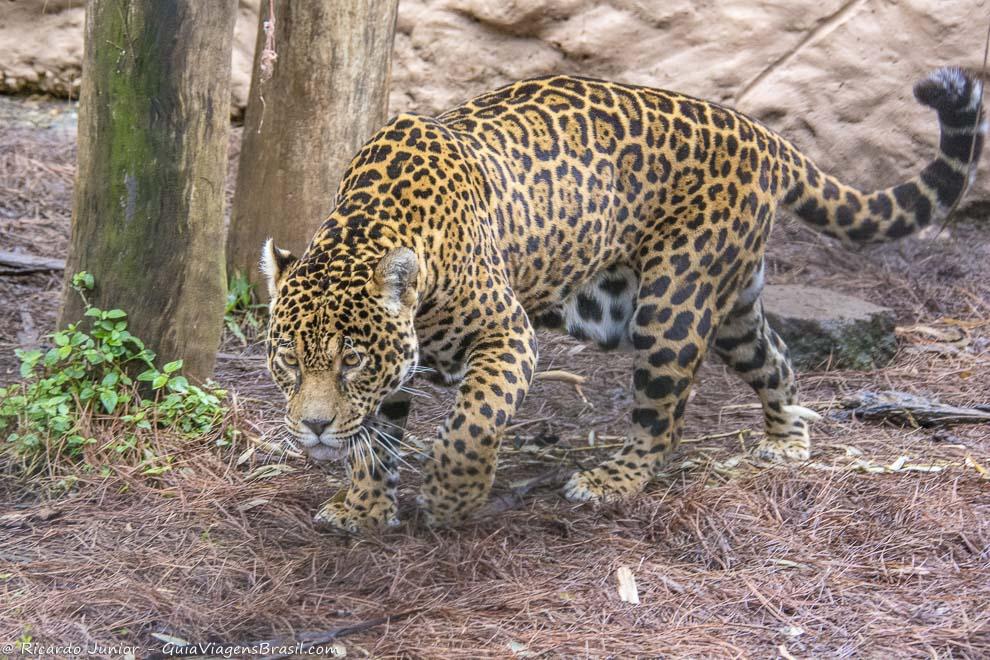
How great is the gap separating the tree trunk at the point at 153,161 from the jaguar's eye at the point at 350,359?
1.97m

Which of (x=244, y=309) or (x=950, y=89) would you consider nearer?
(x=950, y=89)

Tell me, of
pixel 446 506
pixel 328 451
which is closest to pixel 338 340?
pixel 328 451

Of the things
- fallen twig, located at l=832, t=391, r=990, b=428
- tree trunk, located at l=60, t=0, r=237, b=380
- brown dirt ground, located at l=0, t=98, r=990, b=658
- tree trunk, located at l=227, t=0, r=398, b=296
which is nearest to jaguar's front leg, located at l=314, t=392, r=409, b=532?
brown dirt ground, located at l=0, t=98, r=990, b=658

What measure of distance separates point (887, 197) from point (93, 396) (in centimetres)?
499

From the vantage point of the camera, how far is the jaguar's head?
5082mm

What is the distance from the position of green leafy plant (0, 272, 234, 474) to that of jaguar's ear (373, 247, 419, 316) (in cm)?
208

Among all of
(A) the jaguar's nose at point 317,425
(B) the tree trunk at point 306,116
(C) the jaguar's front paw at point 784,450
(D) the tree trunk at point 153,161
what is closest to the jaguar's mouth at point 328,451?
(A) the jaguar's nose at point 317,425

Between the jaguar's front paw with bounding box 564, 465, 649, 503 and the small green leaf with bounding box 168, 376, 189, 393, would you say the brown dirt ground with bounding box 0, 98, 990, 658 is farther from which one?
the small green leaf with bounding box 168, 376, 189, 393

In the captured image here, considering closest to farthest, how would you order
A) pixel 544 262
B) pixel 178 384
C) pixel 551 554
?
1. pixel 551 554
2. pixel 544 262
3. pixel 178 384

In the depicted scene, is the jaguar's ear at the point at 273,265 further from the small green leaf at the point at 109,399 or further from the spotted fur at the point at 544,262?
the small green leaf at the point at 109,399

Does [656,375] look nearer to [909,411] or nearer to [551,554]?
[551,554]

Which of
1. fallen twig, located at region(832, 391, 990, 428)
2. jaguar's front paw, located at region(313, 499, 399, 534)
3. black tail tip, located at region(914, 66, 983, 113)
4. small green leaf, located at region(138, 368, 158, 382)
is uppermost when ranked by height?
black tail tip, located at region(914, 66, 983, 113)

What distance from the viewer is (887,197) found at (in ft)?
22.5

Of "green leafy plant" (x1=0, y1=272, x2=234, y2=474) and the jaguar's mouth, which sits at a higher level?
the jaguar's mouth
